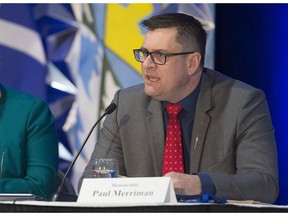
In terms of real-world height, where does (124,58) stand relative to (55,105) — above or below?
above

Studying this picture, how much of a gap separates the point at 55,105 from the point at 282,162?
1.69 metres

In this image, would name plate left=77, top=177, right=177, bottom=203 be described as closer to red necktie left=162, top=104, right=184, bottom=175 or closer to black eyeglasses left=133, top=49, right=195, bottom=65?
red necktie left=162, top=104, right=184, bottom=175

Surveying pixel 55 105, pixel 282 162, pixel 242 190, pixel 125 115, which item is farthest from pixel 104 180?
pixel 282 162

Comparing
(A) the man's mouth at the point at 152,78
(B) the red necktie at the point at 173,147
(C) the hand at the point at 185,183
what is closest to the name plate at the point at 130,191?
(C) the hand at the point at 185,183

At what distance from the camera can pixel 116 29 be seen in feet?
17.5

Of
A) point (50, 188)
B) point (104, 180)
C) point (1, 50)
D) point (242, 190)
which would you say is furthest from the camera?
point (1, 50)

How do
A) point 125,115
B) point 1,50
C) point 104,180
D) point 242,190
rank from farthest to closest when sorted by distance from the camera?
1. point 1,50
2. point 125,115
3. point 242,190
4. point 104,180

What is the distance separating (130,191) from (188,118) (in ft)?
3.77

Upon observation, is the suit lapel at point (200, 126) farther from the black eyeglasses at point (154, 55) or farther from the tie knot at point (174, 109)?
the black eyeglasses at point (154, 55)

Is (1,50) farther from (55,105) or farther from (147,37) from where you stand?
(147,37)

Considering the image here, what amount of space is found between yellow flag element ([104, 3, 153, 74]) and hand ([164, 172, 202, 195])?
7.51 ft

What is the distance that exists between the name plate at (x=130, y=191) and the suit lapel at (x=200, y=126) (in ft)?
3.09

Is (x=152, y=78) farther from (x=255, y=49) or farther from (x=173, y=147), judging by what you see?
(x=255, y=49)

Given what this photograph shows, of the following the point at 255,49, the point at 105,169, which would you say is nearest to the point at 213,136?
the point at 105,169
